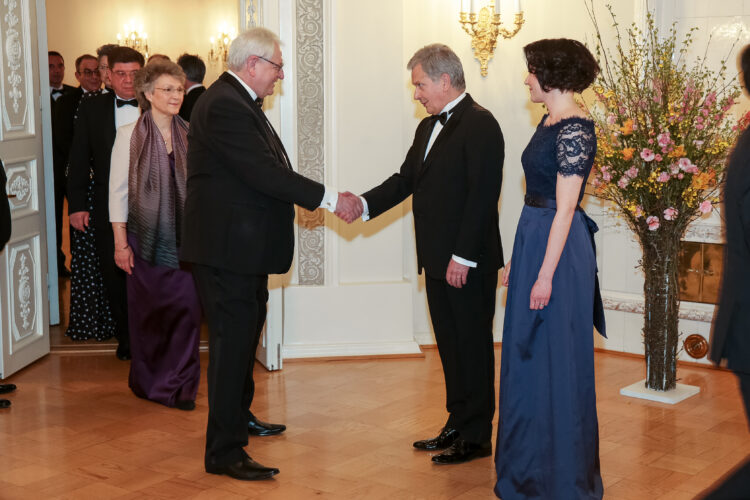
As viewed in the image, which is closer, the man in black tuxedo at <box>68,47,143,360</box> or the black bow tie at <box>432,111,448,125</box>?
the black bow tie at <box>432,111,448,125</box>

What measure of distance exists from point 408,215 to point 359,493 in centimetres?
278

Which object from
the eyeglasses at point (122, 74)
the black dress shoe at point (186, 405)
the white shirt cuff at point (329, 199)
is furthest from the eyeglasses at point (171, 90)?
the black dress shoe at point (186, 405)

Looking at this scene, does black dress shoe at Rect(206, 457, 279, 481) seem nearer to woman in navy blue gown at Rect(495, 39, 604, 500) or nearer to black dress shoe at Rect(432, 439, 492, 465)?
black dress shoe at Rect(432, 439, 492, 465)

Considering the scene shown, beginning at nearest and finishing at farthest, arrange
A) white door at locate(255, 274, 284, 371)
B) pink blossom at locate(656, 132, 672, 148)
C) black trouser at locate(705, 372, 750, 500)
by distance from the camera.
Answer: black trouser at locate(705, 372, 750, 500) → pink blossom at locate(656, 132, 672, 148) → white door at locate(255, 274, 284, 371)

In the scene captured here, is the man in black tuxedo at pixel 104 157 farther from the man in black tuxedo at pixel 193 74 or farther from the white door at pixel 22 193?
the man in black tuxedo at pixel 193 74

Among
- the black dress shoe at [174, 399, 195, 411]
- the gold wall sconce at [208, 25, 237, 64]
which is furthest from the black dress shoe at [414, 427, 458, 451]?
the gold wall sconce at [208, 25, 237, 64]

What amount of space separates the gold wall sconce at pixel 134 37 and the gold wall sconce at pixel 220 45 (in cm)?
90

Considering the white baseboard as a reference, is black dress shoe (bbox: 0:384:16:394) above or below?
below

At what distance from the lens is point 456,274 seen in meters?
3.86

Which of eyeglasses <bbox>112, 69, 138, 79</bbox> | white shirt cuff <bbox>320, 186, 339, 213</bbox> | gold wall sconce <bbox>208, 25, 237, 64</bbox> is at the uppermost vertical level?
gold wall sconce <bbox>208, 25, 237, 64</bbox>

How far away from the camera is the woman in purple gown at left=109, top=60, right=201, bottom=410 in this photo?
15.5 ft

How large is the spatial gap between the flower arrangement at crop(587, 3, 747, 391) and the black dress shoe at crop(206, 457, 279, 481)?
2.35 m

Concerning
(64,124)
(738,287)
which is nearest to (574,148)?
(738,287)

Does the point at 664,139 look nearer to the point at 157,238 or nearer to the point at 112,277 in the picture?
the point at 157,238
